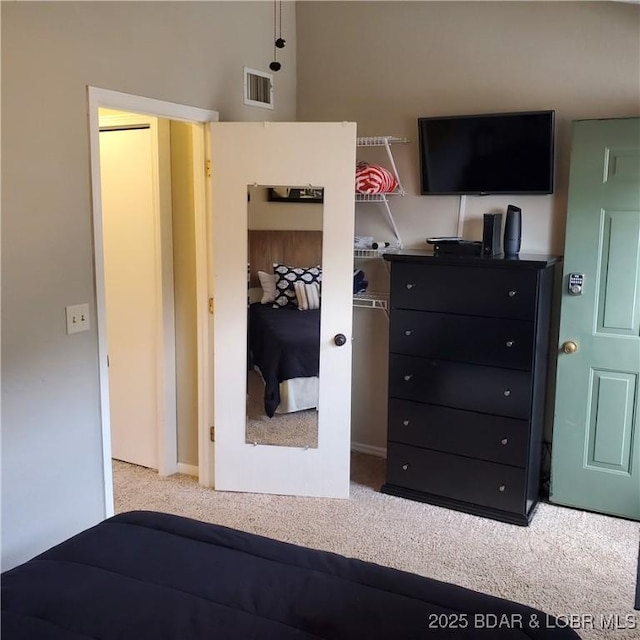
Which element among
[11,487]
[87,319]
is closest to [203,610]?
[11,487]

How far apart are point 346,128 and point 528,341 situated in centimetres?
135

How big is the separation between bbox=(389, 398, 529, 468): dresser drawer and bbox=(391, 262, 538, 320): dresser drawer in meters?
0.51

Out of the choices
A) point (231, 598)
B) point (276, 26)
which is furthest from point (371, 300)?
point (231, 598)

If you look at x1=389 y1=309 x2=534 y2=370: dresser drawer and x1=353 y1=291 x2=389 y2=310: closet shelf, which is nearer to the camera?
x1=389 y1=309 x2=534 y2=370: dresser drawer

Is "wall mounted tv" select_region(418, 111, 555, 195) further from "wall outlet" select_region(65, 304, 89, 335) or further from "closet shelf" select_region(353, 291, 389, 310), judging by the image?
"wall outlet" select_region(65, 304, 89, 335)

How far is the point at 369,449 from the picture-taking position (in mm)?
4137

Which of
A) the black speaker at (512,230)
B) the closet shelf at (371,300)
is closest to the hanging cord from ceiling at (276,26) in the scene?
the closet shelf at (371,300)

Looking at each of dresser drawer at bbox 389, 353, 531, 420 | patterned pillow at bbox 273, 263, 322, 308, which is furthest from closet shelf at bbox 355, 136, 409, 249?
dresser drawer at bbox 389, 353, 531, 420

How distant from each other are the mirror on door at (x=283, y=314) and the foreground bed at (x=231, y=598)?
1.65 meters

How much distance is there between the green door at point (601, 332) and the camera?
122 inches

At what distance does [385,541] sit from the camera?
10.1 feet

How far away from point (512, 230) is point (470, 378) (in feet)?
2.57

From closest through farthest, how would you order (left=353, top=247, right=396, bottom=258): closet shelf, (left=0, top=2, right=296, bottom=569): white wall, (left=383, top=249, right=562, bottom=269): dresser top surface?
(left=0, top=2, right=296, bottom=569): white wall
(left=383, top=249, right=562, bottom=269): dresser top surface
(left=353, top=247, right=396, bottom=258): closet shelf

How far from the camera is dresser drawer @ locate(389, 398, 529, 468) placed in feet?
10.5
